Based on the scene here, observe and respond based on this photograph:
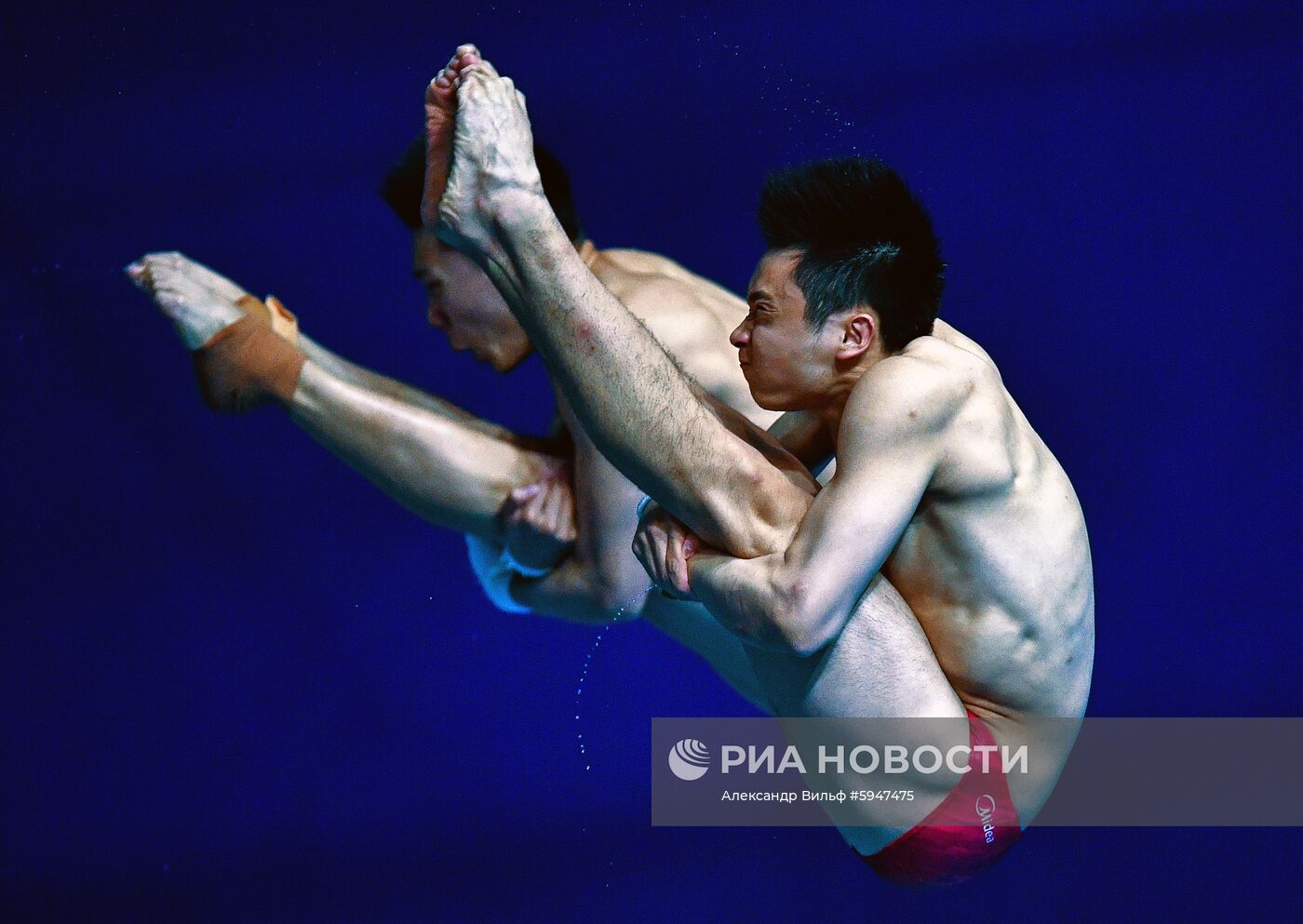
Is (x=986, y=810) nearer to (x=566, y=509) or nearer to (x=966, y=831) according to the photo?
(x=966, y=831)

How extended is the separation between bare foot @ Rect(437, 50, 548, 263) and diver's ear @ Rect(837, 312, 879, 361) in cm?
34

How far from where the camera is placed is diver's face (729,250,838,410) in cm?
160

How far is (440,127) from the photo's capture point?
59.7 inches

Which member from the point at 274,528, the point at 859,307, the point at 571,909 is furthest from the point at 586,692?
the point at 859,307

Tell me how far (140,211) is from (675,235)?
1011 millimetres

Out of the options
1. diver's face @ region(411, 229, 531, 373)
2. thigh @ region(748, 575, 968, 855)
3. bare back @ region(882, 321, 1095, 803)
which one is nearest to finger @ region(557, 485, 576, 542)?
diver's face @ region(411, 229, 531, 373)

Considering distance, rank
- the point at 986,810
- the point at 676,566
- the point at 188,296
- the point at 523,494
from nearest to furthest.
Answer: the point at 676,566
the point at 986,810
the point at 188,296
the point at 523,494

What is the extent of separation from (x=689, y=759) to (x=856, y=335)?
55.7 inches

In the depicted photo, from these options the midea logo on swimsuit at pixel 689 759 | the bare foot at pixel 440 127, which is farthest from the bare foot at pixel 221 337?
the midea logo on swimsuit at pixel 689 759

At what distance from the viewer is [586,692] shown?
3092 millimetres

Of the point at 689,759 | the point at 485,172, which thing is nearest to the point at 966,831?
the point at 485,172

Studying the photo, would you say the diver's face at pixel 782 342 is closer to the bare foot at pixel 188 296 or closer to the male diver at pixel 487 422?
the male diver at pixel 487 422

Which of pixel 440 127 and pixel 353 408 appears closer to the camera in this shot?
pixel 440 127

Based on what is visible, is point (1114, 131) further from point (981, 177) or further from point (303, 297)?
point (303, 297)
